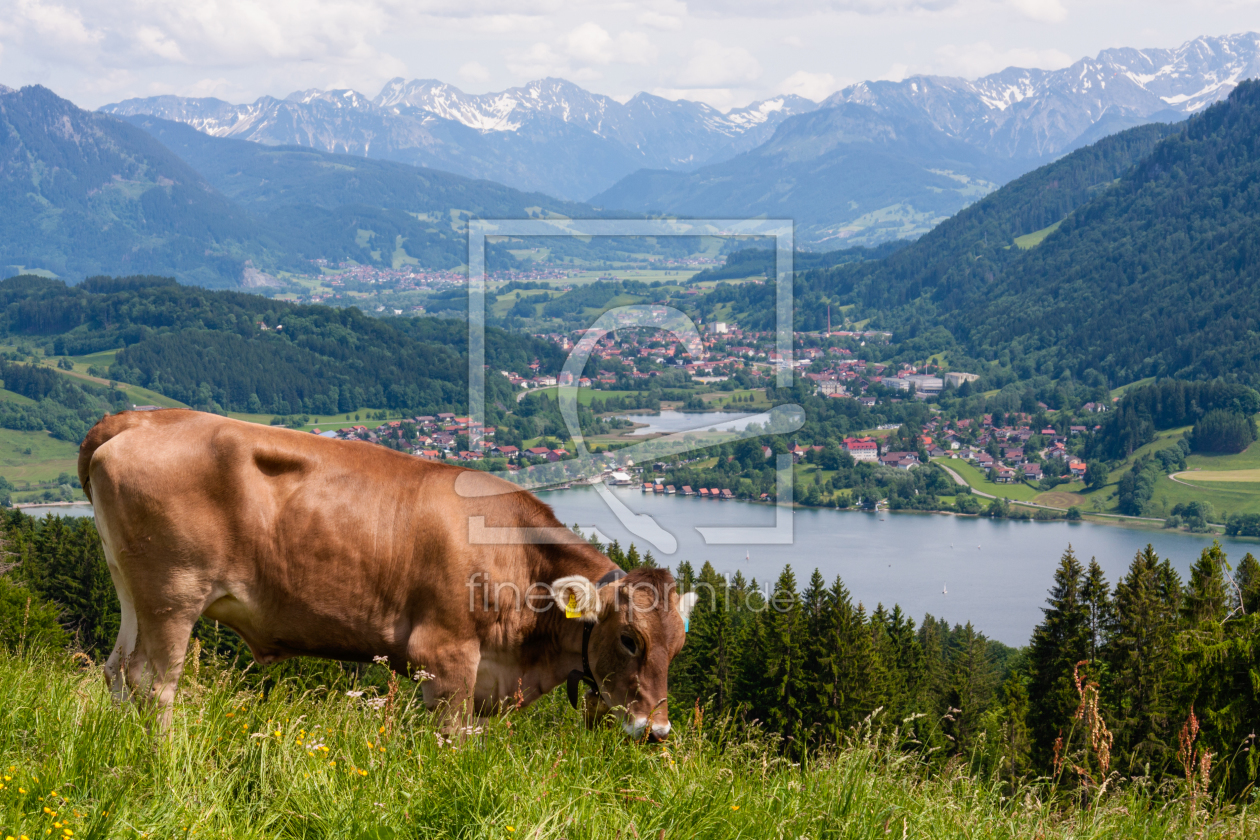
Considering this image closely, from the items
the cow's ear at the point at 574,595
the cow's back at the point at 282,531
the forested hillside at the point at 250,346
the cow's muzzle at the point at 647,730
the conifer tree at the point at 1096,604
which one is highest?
the forested hillside at the point at 250,346

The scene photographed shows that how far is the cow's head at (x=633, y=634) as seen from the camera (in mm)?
4316

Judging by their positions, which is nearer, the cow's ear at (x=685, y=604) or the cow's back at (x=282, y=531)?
the cow's back at (x=282, y=531)

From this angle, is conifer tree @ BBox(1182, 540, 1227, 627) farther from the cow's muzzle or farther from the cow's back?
the cow's back

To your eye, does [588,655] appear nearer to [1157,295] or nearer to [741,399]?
[741,399]

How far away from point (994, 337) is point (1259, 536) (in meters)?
99.4

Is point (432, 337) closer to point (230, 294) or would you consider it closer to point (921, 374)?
point (230, 294)

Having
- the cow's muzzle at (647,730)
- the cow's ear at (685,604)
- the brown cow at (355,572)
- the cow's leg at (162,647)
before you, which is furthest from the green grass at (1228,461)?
the cow's leg at (162,647)

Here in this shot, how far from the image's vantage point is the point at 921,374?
168m

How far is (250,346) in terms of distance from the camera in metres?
132

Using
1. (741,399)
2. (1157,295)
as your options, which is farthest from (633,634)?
(1157,295)

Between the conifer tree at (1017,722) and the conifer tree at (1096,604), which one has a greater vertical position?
the conifer tree at (1096,604)

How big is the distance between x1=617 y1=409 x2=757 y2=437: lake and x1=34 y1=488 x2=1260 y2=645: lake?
16.7 feet

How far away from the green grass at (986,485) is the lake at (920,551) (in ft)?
32.9

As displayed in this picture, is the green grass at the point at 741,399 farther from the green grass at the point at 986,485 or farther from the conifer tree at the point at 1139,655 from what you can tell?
the green grass at the point at 986,485
